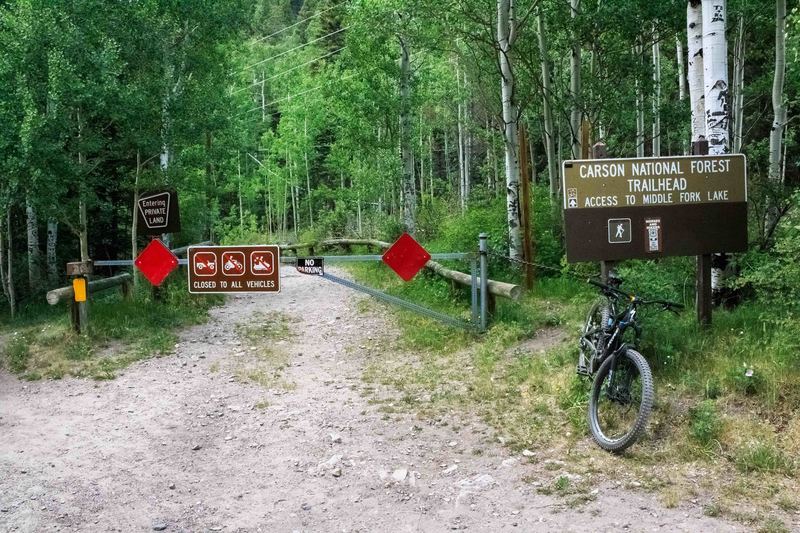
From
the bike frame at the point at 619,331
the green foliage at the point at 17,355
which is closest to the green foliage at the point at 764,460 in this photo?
the bike frame at the point at 619,331

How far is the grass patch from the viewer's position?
929 centimetres

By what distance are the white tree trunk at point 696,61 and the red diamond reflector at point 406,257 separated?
3.95m

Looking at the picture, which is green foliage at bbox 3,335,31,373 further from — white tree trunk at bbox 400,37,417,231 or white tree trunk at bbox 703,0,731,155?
white tree trunk at bbox 400,37,417,231

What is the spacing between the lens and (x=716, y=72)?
6.89 m

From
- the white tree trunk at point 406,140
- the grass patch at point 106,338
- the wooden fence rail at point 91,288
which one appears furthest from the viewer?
the white tree trunk at point 406,140

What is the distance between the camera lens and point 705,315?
7008mm

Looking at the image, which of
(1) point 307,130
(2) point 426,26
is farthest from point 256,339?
(1) point 307,130

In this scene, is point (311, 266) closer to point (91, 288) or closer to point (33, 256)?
point (91, 288)

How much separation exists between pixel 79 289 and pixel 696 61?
29.5 ft

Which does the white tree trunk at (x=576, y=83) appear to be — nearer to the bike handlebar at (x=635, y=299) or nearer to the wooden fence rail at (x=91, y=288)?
the bike handlebar at (x=635, y=299)

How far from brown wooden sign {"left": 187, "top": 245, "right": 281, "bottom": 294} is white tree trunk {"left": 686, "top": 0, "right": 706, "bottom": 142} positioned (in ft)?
19.1

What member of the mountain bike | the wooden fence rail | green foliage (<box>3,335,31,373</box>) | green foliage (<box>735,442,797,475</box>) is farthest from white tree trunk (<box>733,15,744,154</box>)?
green foliage (<box>3,335,31,373</box>)

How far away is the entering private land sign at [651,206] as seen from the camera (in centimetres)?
690

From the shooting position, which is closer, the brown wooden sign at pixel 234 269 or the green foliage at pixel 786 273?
the green foliage at pixel 786 273
